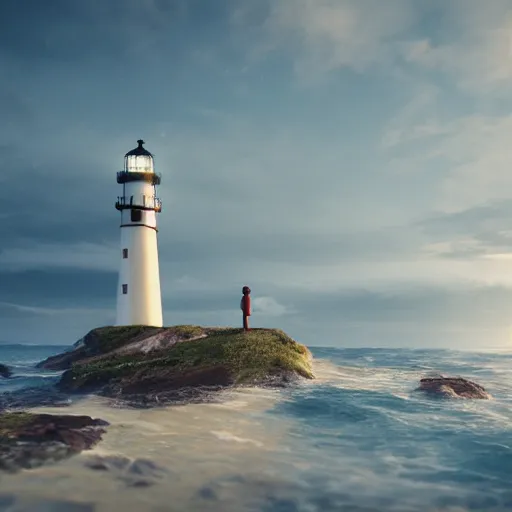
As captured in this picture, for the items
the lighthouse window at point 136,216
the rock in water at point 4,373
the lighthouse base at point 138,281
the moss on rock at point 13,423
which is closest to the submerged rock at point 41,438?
the moss on rock at point 13,423

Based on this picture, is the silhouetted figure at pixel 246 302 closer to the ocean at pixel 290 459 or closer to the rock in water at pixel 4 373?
the ocean at pixel 290 459

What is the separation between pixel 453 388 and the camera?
2019 centimetres

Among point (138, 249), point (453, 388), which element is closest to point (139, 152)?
point (138, 249)

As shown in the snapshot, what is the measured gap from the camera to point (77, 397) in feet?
63.8

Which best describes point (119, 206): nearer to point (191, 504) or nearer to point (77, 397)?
point (77, 397)

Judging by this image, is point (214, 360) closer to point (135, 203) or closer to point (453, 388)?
point (453, 388)

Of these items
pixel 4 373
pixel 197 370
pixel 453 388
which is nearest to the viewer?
pixel 453 388

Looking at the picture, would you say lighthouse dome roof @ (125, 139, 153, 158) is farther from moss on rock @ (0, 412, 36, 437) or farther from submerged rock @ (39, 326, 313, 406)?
moss on rock @ (0, 412, 36, 437)

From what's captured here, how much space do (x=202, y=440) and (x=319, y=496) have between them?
402 centimetres

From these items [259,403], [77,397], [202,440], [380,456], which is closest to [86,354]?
[77,397]

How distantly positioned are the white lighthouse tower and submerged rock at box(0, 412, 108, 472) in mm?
29191

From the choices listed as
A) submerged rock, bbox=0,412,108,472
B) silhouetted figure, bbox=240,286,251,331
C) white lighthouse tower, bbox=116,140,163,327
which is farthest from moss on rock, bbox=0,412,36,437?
white lighthouse tower, bbox=116,140,163,327

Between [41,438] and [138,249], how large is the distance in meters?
32.2

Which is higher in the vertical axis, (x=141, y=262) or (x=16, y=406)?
(x=141, y=262)
